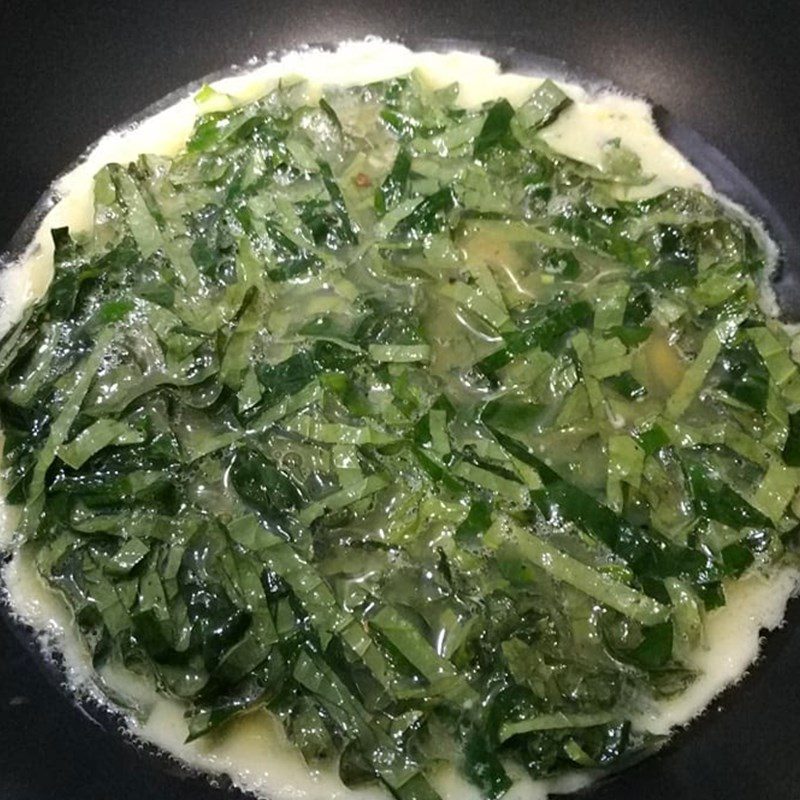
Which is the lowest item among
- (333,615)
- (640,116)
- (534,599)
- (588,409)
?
(333,615)

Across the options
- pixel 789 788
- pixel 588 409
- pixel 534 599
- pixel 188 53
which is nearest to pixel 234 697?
pixel 534 599

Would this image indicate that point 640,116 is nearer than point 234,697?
No

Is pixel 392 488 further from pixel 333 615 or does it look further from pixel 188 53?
pixel 188 53

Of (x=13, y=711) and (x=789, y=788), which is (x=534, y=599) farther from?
(x=13, y=711)

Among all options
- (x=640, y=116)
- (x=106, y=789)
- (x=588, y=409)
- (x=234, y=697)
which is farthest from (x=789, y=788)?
(x=640, y=116)

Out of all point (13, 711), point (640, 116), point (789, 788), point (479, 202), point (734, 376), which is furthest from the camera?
point (640, 116)

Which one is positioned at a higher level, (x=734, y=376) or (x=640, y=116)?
(x=640, y=116)

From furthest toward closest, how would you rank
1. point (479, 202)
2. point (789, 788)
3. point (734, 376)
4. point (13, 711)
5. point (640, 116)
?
point (640, 116) → point (479, 202) → point (734, 376) → point (13, 711) → point (789, 788)
